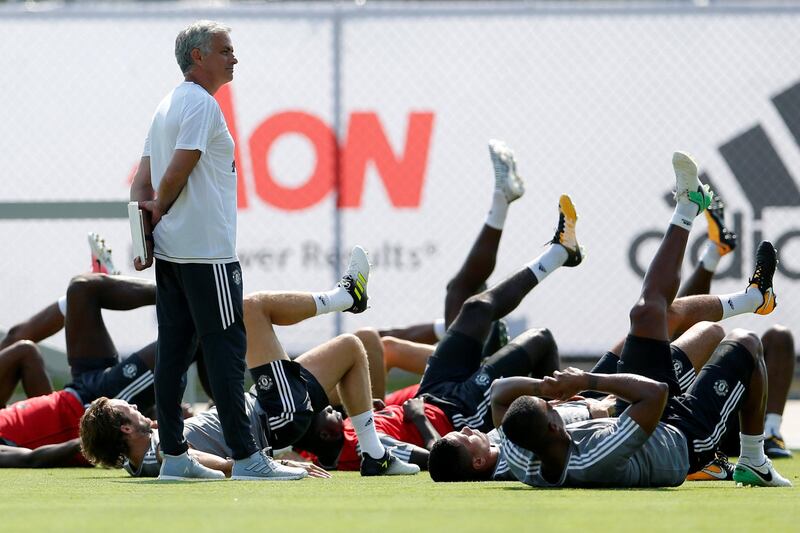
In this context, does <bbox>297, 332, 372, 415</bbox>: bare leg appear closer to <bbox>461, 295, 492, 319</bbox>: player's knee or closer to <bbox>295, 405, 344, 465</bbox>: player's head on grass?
<bbox>295, 405, 344, 465</bbox>: player's head on grass

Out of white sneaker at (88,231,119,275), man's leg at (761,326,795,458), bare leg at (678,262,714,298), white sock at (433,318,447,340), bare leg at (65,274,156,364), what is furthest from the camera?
white sock at (433,318,447,340)

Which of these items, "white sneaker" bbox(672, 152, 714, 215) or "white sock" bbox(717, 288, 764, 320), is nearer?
"white sneaker" bbox(672, 152, 714, 215)

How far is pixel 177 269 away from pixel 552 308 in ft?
16.3

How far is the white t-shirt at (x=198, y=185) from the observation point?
526 cm

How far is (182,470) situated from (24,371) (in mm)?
2316

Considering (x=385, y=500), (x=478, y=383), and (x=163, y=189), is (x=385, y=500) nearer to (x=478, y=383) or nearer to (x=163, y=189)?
(x=163, y=189)

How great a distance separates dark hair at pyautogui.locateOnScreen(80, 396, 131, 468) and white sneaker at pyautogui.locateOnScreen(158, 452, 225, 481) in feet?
0.95

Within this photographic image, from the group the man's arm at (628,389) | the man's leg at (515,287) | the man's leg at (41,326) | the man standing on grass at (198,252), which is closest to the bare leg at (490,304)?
the man's leg at (515,287)

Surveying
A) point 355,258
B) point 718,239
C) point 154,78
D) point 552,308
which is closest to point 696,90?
point 552,308

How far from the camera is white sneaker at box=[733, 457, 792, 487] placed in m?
5.20

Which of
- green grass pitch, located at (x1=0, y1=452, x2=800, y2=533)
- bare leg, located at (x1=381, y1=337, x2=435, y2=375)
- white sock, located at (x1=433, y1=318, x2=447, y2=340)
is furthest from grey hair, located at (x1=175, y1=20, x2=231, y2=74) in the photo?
white sock, located at (x1=433, y1=318, x2=447, y2=340)

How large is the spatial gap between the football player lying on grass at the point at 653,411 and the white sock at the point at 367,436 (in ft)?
1.77

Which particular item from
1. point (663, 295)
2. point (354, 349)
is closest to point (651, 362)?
point (663, 295)

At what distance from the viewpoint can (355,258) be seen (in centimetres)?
616
